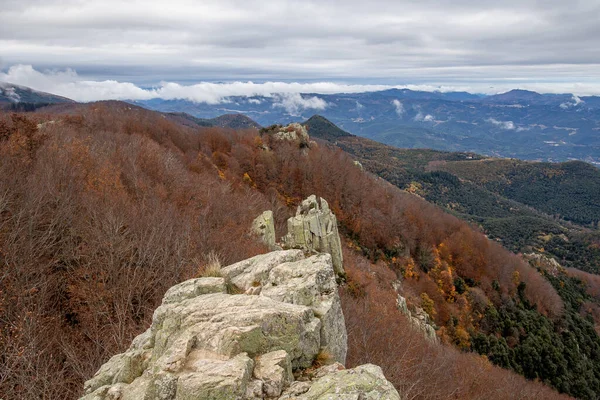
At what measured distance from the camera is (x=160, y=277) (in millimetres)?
21172

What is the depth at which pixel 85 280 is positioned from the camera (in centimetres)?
2059

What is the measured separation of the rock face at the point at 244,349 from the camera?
7.09 metres

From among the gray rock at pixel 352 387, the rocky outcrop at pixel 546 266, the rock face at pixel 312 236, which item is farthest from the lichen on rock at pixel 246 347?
the rocky outcrop at pixel 546 266

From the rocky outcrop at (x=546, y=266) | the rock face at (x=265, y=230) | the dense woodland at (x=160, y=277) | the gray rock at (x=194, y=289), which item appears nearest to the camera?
the gray rock at (x=194, y=289)

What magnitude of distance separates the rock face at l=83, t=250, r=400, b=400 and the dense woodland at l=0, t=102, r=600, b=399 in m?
7.06

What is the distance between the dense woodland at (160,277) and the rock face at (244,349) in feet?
23.2

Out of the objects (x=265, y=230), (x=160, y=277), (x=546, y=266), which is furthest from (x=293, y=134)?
(x=546, y=266)

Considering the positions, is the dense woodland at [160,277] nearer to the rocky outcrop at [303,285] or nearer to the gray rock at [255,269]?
the gray rock at [255,269]

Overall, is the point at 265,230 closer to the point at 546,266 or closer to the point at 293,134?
the point at 293,134

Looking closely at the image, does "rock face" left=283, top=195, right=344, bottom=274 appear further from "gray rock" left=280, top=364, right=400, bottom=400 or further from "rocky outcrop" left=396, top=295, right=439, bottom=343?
"gray rock" left=280, top=364, right=400, bottom=400

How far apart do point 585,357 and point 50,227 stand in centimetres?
8318

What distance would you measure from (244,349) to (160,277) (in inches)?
600

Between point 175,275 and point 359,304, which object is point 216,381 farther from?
point 359,304

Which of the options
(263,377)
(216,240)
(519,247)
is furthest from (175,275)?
(519,247)
